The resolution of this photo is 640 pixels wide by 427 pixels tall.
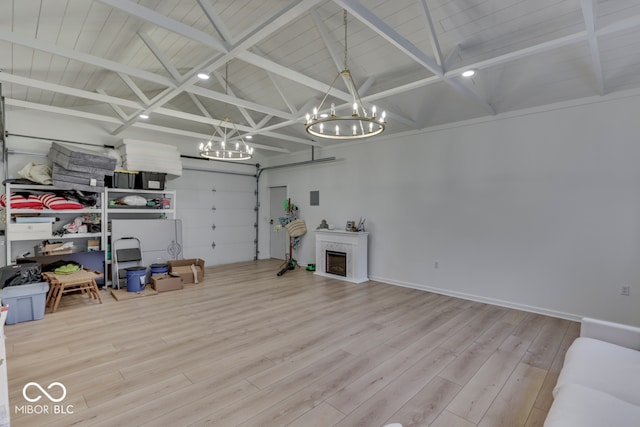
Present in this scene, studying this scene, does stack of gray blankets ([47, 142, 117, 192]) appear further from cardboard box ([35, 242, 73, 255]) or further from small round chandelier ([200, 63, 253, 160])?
small round chandelier ([200, 63, 253, 160])

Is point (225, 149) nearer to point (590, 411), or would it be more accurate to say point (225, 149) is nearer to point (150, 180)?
point (150, 180)

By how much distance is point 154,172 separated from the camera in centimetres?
636

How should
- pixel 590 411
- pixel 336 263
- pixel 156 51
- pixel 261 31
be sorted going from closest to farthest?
pixel 590 411 < pixel 261 31 < pixel 156 51 < pixel 336 263

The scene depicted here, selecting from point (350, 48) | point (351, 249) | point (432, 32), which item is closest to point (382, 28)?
point (432, 32)

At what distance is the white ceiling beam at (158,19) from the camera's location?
7.98ft

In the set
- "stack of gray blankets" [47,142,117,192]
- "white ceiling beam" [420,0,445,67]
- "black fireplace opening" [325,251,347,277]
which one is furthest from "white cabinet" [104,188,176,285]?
"white ceiling beam" [420,0,445,67]

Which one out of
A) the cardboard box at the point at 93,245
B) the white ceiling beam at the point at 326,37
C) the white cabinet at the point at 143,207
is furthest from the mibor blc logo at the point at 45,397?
the white ceiling beam at the point at 326,37

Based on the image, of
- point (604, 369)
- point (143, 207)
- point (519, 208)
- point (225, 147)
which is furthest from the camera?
point (143, 207)

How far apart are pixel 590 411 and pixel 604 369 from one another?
2.19 ft

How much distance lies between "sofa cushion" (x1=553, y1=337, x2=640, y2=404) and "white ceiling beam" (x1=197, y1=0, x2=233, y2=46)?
12.8 ft

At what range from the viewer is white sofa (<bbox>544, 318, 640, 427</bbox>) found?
153 centimetres

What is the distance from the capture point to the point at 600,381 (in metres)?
1.91

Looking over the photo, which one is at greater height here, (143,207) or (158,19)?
(158,19)

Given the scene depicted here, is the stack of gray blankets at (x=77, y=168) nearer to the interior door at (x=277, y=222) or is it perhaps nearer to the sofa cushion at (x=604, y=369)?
the interior door at (x=277, y=222)
